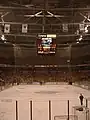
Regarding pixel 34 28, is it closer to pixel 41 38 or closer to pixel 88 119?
pixel 41 38

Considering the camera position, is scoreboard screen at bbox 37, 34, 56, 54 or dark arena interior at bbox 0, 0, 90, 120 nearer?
scoreboard screen at bbox 37, 34, 56, 54

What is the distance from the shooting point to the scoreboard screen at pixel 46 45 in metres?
8.33

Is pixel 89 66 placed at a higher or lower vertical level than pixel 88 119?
lower

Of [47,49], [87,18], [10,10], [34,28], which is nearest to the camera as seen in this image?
[47,49]

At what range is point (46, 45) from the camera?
8.33 m

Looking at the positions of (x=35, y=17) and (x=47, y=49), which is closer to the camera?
(x=47, y=49)

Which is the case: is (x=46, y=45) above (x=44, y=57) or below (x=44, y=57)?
above

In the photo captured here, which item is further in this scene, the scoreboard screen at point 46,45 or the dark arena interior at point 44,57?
the dark arena interior at point 44,57

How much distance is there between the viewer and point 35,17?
1080 centimetres

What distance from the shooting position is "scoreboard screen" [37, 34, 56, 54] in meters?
8.33

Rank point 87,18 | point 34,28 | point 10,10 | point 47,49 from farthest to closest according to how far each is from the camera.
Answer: point 34,28 < point 87,18 < point 10,10 < point 47,49

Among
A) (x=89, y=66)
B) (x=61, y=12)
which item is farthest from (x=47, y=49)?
(x=89, y=66)

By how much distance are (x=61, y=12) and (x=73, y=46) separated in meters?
6.24

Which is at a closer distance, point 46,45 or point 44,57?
point 46,45
